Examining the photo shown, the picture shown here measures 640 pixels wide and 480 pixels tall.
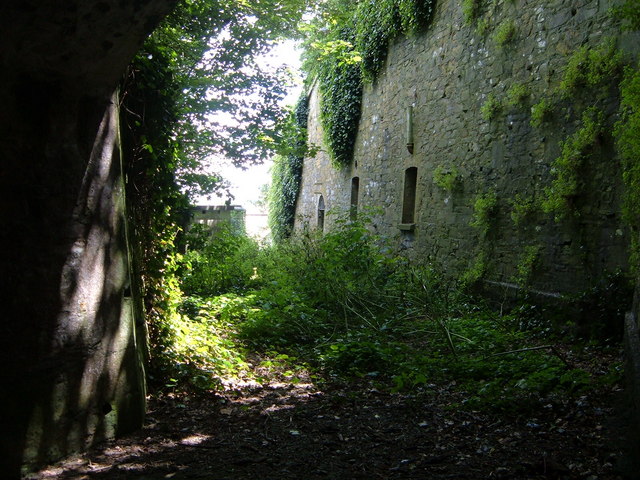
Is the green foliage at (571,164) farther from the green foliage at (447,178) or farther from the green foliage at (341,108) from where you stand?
the green foliage at (341,108)

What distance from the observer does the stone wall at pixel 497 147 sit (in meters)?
6.59

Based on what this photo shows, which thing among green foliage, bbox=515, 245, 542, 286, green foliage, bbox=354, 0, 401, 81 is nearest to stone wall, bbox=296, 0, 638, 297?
green foliage, bbox=515, 245, 542, 286

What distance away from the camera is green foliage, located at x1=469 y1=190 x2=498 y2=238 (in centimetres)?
848

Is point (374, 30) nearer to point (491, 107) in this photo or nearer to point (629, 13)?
point (491, 107)

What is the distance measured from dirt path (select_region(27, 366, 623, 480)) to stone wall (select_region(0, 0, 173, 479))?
0.33 m

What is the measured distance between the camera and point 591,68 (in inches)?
259

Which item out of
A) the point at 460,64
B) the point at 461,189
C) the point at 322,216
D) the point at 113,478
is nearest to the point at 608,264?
the point at 461,189

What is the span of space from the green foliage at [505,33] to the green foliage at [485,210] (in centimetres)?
233

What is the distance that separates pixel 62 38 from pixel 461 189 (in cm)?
774

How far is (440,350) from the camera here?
6.24 m

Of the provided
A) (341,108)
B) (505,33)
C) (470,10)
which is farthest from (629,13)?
(341,108)

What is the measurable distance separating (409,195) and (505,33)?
14.2ft

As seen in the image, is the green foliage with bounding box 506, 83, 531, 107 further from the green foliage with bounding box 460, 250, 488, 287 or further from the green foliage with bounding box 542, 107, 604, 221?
the green foliage with bounding box 460, 250, 488, 287

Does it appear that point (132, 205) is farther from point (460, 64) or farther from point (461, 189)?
point (460, 64)
